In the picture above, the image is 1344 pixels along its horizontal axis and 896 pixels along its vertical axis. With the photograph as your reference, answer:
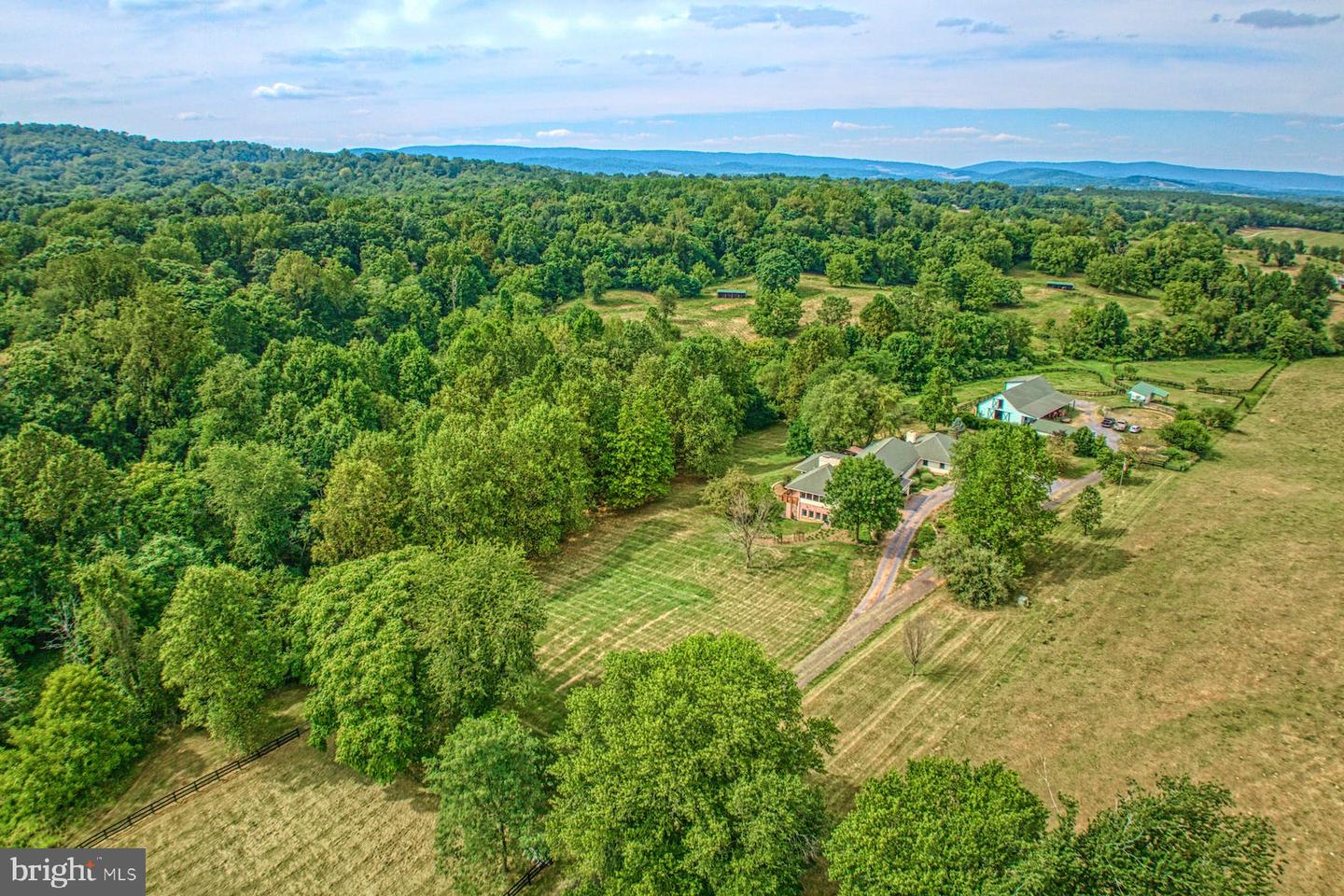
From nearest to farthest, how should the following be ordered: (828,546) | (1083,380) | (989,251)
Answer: (828,546)
(1083,380)
(989,251)

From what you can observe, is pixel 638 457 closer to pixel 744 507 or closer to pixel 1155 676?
pixel 744 507

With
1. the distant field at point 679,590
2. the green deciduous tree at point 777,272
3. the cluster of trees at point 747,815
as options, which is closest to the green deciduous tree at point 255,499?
the distant field at point 679,590

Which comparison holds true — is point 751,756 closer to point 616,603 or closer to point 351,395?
point 616,603

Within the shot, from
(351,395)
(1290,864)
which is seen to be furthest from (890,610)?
(351,395)

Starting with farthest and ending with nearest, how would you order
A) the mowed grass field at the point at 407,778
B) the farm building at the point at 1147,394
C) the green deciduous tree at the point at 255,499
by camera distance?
the farm building at the point at 1147,394 < the green deciduous tree at the point at 255,499 < the mowed grass field at the point at 407,778

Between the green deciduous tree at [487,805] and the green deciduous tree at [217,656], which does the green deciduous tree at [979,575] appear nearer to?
the green deciduous tree at [487,805]

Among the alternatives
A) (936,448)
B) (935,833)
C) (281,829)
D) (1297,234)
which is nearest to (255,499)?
(281,829)
